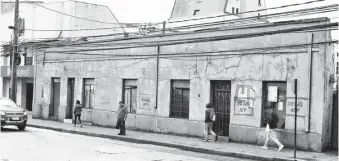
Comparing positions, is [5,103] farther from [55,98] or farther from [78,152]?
[78,152]

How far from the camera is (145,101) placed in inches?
794

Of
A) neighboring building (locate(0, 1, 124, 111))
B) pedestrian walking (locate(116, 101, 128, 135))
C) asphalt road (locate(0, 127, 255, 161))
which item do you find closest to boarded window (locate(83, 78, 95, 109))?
pedestrian walking (locate(116, 101, 128, 135))

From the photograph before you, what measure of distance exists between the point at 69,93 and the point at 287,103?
48.8ft

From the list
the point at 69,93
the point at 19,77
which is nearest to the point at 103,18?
the point at 19,77

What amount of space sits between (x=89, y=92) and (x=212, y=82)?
9239 millimetres

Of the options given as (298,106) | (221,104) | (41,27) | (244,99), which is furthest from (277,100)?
(41,27)

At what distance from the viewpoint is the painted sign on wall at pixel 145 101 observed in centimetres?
1995

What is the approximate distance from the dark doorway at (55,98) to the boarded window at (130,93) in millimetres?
6841

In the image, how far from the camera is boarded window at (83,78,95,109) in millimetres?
23584

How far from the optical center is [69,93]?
2506 centimetres

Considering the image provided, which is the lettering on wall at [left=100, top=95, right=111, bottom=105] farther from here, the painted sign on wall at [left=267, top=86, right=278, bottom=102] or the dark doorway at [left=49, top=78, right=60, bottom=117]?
the painted sign on wall at [left=267, top=86, right=278, bottom=102]

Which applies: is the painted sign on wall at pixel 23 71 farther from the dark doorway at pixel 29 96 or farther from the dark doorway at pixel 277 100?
the dark doorway at pixel 277 100

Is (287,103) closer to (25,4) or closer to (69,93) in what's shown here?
(69,93)

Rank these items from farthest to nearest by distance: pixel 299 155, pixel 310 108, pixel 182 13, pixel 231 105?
pixel 182 13
pixel 231 105
pixel 310 108
pixel 299 155
